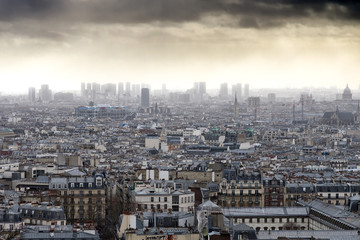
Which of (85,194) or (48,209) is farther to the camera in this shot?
(85,194)

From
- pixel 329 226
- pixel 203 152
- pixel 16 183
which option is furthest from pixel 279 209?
pixel 203 152

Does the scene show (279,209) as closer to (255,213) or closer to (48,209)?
(255,213)

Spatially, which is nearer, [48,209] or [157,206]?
[48,209]

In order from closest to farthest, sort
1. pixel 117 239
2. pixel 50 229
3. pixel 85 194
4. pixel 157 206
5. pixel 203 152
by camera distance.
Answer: pixel 50 229 → pixel 117 239 → pixel 157 206 → pixel 85 194 → pixel 203 152

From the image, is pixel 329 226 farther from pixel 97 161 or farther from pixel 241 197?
pixel 97 161

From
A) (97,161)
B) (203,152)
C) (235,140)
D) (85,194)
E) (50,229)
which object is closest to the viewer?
(50,229)

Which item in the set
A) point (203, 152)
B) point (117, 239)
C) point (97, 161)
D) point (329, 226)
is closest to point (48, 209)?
point (117, 239)

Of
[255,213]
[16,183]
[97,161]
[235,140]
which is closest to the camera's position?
[255,213]

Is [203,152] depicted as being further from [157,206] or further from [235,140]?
[157,206]

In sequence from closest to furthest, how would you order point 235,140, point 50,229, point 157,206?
point 50,229
point 157,206
point 235,140
